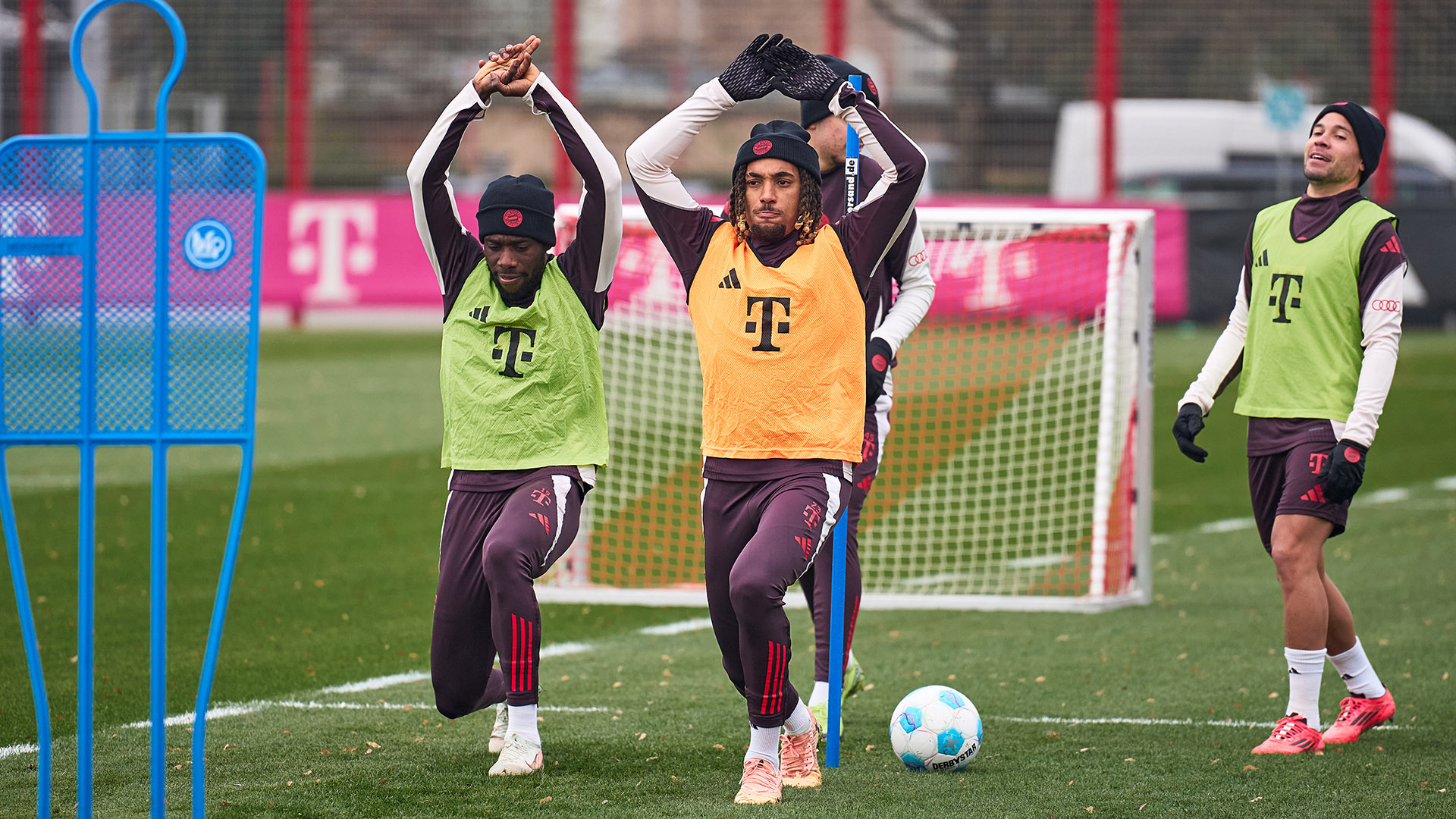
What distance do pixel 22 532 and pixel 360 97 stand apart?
43.5 feet

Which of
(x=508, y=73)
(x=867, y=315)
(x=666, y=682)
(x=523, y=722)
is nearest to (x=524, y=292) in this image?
(x=508, y=73)

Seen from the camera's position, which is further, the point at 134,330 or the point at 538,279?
the point at 538,279

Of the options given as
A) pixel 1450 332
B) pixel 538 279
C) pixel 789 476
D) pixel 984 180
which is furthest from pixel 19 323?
pixel 1450 332

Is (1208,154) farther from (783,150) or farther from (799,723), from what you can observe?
(799,723)

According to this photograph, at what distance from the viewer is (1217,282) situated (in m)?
20.4

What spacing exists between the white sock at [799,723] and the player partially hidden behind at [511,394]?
78 centimetres

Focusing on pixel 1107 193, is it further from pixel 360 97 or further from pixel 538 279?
pixel 538 279

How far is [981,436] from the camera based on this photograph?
11.0m

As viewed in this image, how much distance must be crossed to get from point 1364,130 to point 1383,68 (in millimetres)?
16718

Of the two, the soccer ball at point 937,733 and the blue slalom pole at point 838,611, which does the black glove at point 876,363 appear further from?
the soccer ball at point 937,733

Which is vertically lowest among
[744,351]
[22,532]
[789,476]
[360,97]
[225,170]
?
[22,532]

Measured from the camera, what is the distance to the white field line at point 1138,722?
5750 mm

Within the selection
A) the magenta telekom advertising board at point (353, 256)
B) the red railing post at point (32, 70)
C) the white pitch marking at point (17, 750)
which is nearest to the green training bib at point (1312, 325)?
the white pitch marking at point (17, 750)

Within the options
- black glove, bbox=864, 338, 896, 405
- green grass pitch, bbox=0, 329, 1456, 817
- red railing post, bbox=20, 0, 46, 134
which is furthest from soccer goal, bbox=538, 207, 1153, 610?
red railing post, bbox=20, 0, 46, 134
